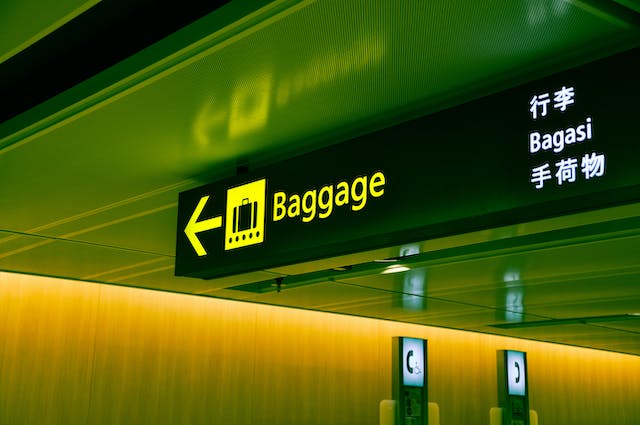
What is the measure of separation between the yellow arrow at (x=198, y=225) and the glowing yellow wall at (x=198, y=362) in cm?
541


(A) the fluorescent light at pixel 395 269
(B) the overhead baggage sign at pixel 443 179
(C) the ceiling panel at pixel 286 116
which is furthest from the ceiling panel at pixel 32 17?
(A) the fluorescent light at pixel 395 269

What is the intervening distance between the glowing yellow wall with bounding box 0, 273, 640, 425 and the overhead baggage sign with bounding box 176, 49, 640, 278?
214 inches

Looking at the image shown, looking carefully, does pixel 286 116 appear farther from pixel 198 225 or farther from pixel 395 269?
pixel 395 269

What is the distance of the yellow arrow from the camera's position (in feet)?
14.8

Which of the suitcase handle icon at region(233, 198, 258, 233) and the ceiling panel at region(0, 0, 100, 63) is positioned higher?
the ceiling panel at region(0, 0, 100, 63)

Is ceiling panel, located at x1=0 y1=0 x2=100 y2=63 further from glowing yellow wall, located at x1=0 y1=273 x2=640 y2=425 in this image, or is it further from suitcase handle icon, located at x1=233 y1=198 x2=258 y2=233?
glowing yellow wall, located at x1=0 y1=273 x2=640 y2=425

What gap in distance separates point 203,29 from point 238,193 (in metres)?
1.43

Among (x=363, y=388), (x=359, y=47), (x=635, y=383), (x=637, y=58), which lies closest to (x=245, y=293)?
(x=363, y=388)

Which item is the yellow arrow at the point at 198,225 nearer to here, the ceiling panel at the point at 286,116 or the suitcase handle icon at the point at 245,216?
the suitcase handle icon at the point at 245,216

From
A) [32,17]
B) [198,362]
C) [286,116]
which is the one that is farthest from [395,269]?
[32,17]

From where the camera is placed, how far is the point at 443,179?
340cm

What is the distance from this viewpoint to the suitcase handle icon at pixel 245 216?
4.27 metres

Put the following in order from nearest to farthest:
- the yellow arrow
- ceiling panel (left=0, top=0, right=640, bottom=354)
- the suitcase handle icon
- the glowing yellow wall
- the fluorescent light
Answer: ceiling panel (left=0, top=0, right=640, bottom=354) → the suitcase handle icon → the yellow arrow → the fluorescent light → the glowing yellow wall

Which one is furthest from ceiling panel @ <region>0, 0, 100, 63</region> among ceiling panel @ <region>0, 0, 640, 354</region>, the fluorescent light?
the fluorescent light
